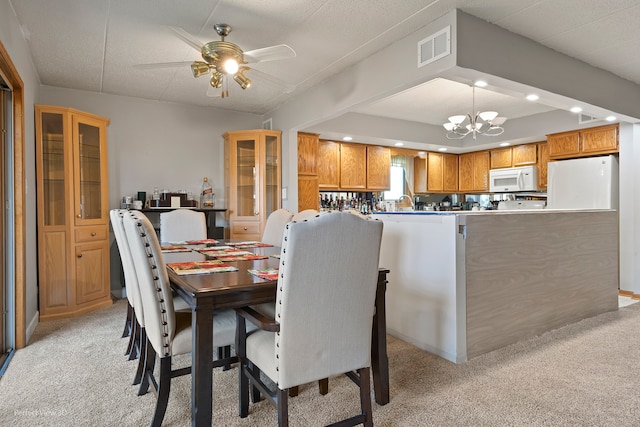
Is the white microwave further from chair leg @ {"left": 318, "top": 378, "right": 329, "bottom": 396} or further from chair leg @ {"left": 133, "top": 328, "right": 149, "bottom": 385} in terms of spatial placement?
chair leg @ {"left": 133, "top": 328, "right": 149, "bottom": 385}

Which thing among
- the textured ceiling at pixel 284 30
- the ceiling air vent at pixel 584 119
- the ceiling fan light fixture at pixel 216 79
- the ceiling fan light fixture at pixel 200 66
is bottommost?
the ceiling fan light fixture at pixel 216 79

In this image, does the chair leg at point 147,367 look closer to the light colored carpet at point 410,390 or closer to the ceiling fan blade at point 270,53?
the light colored carpet at point 410,390

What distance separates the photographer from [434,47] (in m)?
2.68

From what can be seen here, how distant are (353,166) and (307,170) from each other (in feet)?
3.22

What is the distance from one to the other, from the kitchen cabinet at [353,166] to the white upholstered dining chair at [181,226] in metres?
2.56

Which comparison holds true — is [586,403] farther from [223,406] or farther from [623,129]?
[623,129]

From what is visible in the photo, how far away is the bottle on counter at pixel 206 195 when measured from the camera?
4934mm

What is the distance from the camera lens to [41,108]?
3500 millimetres

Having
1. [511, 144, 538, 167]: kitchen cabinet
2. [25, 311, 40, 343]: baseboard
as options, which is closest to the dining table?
[25, 311, 40, 343]: baseboard

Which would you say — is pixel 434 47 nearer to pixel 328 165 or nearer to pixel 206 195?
pixel 328 165

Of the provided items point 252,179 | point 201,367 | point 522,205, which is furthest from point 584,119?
point 201,367

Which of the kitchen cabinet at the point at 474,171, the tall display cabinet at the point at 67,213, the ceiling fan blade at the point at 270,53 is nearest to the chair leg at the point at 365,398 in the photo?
the ceiling fan blade at the point at 270,53

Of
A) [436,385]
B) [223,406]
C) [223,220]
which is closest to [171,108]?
[223,220]

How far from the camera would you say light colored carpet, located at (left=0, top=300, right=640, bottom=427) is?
1.82 m
